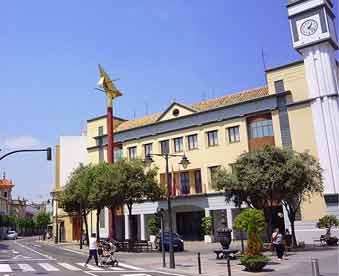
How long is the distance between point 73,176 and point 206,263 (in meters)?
23.9

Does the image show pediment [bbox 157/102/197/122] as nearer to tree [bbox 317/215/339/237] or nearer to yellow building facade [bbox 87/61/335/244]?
yellow building facade [bbox 87/61/335/244]

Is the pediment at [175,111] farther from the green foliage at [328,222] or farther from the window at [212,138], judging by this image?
the green foliage at [328,222]

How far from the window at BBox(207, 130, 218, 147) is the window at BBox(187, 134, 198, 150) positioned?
1592 millimetres

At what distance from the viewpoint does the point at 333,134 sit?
36.2 meters

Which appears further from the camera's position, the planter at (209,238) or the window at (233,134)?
the window at (233,134)

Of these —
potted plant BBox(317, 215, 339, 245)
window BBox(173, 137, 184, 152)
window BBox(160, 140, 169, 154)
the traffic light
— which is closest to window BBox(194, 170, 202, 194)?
window BBox(173, 137, 184, 152)

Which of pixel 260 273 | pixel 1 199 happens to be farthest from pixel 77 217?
pixel 1 199

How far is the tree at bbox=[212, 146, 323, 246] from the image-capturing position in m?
27.3

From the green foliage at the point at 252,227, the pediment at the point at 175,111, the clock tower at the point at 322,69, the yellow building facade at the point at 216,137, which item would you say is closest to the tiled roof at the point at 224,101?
the yellow building facade at the point at 216,137

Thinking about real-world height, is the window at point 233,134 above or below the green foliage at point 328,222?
above

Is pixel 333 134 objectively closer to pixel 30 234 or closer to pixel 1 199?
pixel 1 199

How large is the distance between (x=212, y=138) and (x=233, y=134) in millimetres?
2555

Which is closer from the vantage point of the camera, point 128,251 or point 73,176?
point 128,251

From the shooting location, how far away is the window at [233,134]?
4234cm
